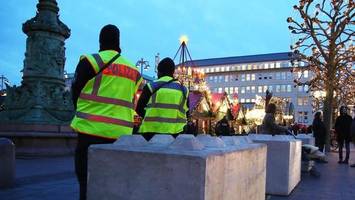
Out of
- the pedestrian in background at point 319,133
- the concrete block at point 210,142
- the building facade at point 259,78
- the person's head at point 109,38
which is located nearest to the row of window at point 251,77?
the building facade at point 259,78

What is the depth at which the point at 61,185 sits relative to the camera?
7.36 meters

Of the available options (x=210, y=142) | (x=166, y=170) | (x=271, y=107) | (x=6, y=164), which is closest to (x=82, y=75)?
(x=210, y=142)

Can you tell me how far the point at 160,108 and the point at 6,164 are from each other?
2.98 meters

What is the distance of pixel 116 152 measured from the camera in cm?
295

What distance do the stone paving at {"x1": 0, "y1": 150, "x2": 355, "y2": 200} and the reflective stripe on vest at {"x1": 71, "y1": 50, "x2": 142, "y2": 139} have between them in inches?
102

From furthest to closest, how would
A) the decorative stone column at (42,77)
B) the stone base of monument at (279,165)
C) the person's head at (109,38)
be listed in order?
the decorative stone column at (42,77) → the stone base of monument at (279,165) → the person's head at (109,38)

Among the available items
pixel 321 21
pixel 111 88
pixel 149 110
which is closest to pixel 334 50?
pixel 321 21

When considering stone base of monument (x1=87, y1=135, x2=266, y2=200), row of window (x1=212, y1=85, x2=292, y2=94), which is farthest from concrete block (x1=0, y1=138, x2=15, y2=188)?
row of window (x1=212, y1=85, x2=292, y2=94)

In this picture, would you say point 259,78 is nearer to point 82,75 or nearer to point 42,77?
point 42,77

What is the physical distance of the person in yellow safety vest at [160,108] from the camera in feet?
18.2

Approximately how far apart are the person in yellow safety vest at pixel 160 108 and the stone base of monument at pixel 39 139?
7.85 m

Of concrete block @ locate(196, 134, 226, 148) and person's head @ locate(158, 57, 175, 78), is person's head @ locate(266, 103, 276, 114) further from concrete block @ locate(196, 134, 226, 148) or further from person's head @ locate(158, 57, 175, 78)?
concrete block @ locate(196, 134, 226, 148)

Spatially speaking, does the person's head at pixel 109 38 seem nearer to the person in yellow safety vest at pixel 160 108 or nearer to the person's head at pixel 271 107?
the person in yellow safety vest at pixel 160 108

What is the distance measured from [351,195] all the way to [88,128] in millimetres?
5612
